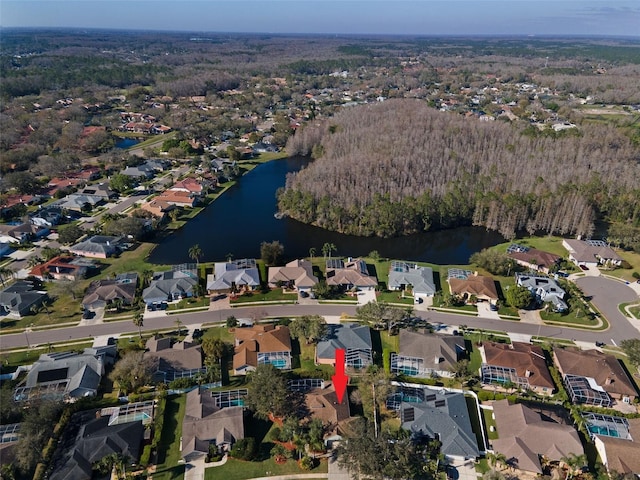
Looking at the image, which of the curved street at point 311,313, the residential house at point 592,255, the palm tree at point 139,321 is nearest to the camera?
the curved street at point 311,313

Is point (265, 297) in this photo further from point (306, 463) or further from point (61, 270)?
point (61, 270)

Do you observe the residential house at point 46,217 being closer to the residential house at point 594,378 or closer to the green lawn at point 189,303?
the green lawn at point 189,303

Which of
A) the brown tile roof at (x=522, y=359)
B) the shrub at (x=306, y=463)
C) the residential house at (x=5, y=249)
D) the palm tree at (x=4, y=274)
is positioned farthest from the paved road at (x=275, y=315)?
the residential house at (x=5, y=249)

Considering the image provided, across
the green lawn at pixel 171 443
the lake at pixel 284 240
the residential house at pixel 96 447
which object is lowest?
the lake at pixel 284 240

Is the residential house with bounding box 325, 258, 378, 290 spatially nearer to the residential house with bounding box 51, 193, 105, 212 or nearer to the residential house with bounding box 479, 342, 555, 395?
the residential house with bounding box 479, 342, 555, 395

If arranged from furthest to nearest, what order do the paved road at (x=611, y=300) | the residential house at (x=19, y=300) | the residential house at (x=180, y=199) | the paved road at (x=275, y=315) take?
the residential house at (x=180, y=199)
the residential house at (x=19, y=300)
the paved road at (x=611, y=300)
the paved road at (x=275, y=315)

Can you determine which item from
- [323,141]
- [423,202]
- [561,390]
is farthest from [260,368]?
[323,141]

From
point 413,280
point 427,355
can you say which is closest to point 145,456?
point 427,355

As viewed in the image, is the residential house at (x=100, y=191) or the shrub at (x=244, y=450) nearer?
the shrub at (x=244, y=450)

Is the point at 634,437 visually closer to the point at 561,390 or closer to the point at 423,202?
the point at 561,390
